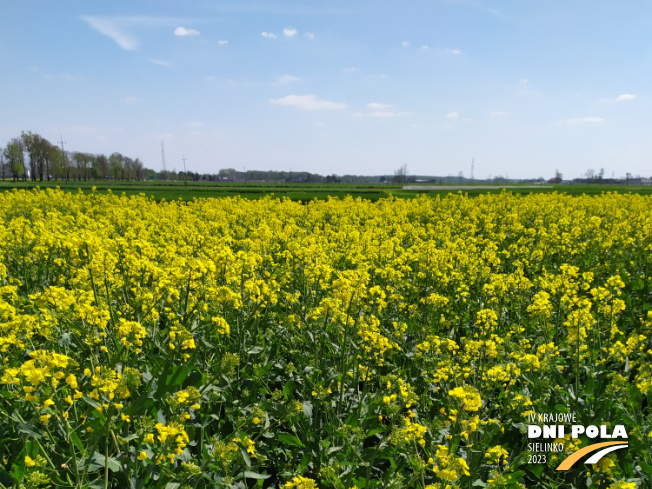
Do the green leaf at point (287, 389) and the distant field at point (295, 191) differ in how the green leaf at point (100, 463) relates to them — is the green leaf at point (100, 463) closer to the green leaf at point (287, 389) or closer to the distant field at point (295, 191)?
the green leaf at point (287, 389)

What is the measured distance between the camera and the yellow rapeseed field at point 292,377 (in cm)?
251

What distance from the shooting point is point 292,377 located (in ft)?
13.3

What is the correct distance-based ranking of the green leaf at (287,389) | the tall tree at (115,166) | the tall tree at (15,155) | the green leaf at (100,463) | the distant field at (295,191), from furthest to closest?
the tall tree at (115,166) < the tall tree at (15,155) < the distant field at (295,191) < the green leaf at (287,389) < the green leaf at (100,463)

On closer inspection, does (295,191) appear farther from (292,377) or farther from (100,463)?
(100,463)

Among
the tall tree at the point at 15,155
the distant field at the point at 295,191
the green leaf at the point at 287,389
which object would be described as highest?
the tall tree at the point at 15,155

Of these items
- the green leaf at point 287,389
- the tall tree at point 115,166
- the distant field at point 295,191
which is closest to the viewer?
the green leaf at point 287,389

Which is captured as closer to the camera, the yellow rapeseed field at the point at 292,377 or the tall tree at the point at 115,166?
the yellow rapeseed field at the point at 292,377

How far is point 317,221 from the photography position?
41.8 feet

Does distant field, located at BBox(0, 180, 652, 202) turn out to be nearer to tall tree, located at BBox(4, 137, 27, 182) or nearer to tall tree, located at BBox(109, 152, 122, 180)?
tall tree, located at BBox(4, 137, 27, 182)

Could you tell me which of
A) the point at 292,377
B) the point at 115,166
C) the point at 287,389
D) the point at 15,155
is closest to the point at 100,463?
the point at 287,389

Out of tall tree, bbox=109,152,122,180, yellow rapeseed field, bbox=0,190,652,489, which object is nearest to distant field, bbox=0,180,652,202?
yellow rapeseed field, bbox=0,190,652,489

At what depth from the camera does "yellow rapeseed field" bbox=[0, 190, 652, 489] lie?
2512 mm

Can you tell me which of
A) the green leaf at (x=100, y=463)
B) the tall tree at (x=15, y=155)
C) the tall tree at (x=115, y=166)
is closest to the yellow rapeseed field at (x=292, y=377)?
the green leaf at (x=100, y=463)

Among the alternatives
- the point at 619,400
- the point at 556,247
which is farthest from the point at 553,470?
the point at 556,247
